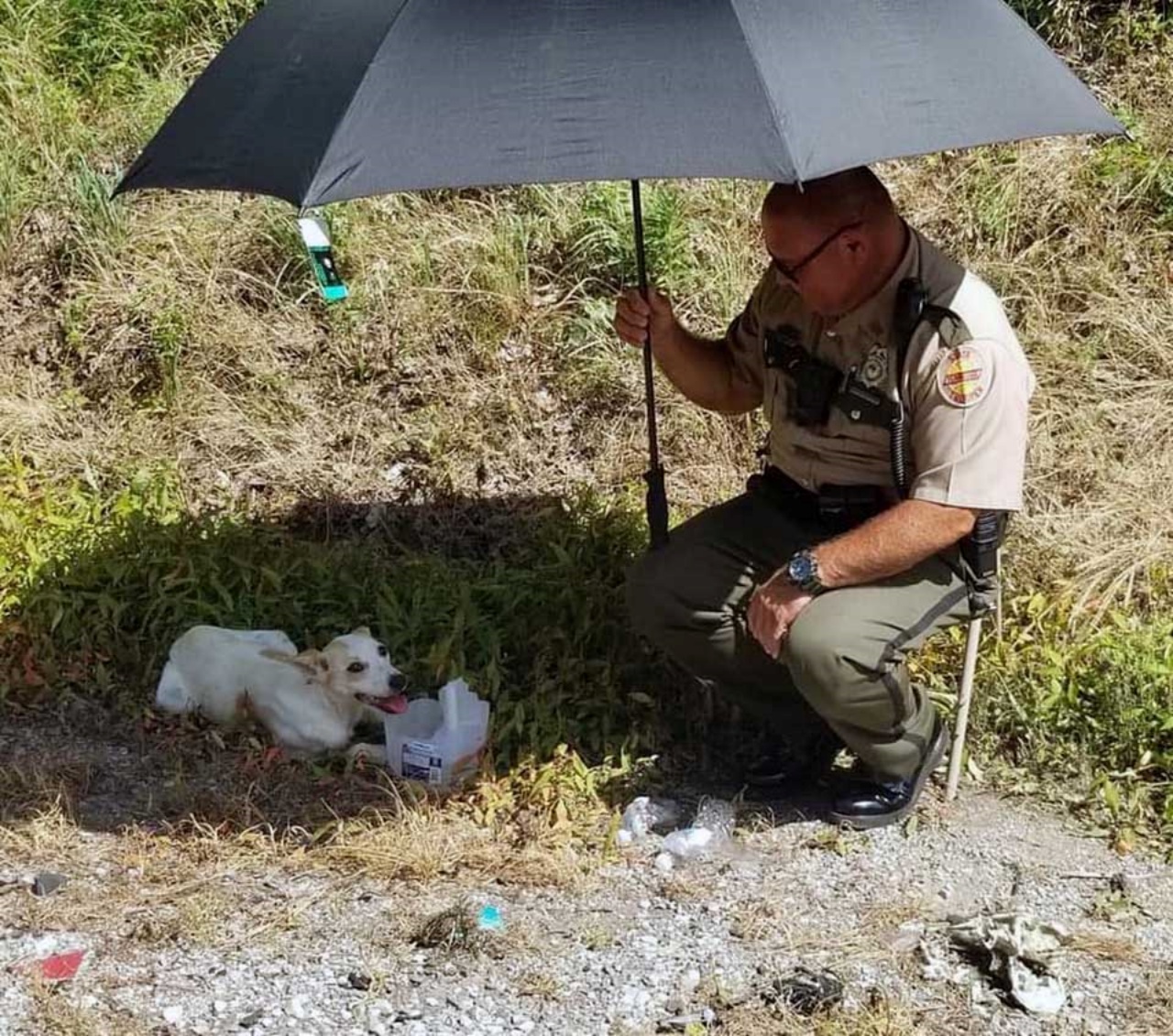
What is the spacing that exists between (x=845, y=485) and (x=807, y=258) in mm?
583

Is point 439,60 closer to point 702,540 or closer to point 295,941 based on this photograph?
point 702,540

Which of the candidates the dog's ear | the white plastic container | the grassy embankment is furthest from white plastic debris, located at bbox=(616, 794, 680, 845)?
the dog's ear

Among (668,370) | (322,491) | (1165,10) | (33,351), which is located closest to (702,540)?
(668,370)

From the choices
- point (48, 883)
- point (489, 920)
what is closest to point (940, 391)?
point (489, 920)

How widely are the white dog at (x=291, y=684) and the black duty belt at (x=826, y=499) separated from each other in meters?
1.16

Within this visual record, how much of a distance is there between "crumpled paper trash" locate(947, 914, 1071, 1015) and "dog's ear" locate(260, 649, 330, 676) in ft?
5.99

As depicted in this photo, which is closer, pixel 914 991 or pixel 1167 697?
pixel 914 991

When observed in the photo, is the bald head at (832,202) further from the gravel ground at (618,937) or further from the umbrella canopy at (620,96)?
the gravel ground at (618,937)

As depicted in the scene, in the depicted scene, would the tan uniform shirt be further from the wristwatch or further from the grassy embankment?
the grassy embankment

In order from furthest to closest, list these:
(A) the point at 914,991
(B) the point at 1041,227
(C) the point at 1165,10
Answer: (C) the point at 1165,10, (B) the point at 1041,227, (A) the point at 914,991

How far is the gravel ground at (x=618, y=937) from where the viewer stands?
333 cm

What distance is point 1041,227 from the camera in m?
6.23

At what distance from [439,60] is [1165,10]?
4.94 meters

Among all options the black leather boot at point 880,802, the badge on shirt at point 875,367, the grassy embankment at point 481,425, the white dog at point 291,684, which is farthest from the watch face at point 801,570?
the white dog at point 291,684
